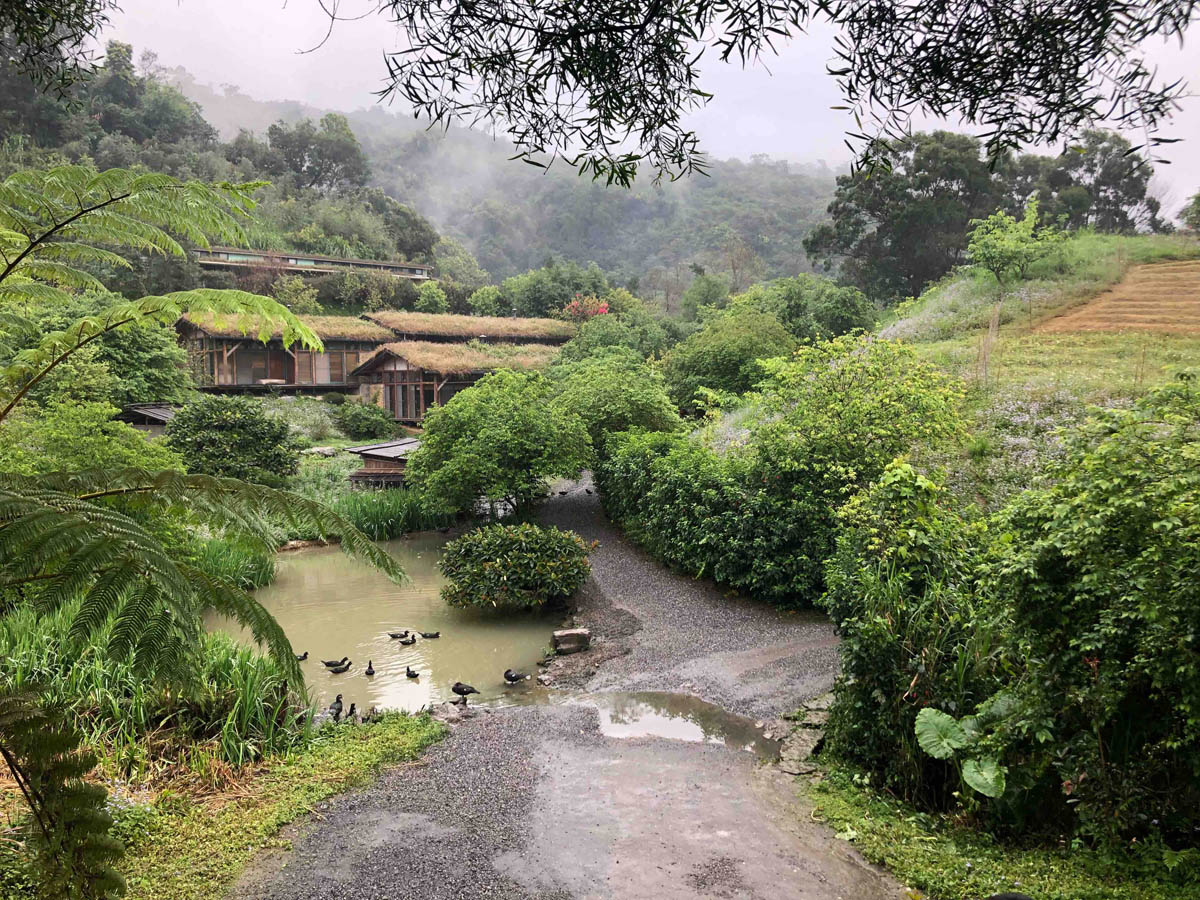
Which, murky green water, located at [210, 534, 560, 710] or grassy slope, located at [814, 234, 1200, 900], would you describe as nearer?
grassy slope, located at [814, 234, 1200, 900]

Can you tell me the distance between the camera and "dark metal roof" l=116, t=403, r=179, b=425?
66.2 ft

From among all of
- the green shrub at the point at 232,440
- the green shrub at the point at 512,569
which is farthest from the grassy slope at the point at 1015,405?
the green shrub at the point at 232,440

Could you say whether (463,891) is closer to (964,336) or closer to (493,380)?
(493,380)

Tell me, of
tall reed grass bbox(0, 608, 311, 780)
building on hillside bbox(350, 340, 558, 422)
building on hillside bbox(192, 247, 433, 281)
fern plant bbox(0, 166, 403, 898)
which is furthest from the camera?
building on hillside bbox(192, 247, 433, 281)

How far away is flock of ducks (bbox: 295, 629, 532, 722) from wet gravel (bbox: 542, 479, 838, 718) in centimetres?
79

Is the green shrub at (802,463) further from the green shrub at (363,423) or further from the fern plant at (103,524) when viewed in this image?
the green shrub at (363,423)

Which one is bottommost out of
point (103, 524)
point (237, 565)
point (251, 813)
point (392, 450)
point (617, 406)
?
point (237, 565)

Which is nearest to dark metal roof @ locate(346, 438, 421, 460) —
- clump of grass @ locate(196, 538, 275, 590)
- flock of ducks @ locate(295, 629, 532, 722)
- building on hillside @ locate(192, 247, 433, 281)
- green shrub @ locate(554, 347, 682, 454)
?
green shrub @ locate(554, 347, 682, 454)

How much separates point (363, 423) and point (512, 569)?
1669 cm

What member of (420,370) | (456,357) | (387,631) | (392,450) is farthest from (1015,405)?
(420,370)

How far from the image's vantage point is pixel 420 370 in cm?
2677

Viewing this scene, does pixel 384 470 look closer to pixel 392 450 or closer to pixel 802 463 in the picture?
pixel 392 450

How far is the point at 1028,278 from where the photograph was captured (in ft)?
64.7

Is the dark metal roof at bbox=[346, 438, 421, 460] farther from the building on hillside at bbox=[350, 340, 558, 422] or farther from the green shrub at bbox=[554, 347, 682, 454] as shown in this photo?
the building on hillside at bbox=[350, 340, 558, 422]
